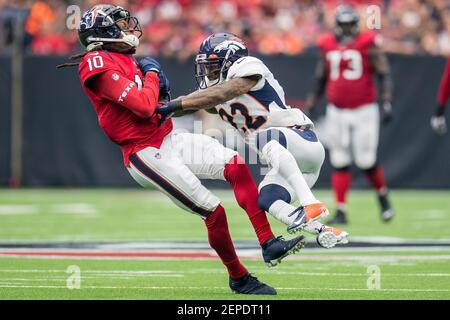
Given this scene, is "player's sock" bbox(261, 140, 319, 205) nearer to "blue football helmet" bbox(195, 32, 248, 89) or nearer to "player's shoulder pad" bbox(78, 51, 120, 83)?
"blue football helmet" bbox(195, 32, 248, 89)

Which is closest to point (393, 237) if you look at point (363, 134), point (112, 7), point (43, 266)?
point (363, 134)

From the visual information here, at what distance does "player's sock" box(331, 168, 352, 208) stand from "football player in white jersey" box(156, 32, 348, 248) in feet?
14.5

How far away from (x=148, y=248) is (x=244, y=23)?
7495 mm

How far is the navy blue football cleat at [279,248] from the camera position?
19.2 ft

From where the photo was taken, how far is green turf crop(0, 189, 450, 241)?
387 inches

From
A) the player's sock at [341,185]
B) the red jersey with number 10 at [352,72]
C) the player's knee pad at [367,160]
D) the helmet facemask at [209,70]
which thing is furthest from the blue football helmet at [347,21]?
the helmet facemask at [209,70]

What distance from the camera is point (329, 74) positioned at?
37.9ft

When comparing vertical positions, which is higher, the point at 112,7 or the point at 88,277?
the point at 112,7

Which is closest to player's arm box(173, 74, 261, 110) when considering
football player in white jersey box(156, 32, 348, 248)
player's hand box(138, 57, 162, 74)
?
football player in white jersey box(156, 32, 348, 248)

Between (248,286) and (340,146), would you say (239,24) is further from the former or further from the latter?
(248,286)

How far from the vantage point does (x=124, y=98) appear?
5.96m

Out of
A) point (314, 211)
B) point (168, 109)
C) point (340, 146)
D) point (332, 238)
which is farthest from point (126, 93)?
point (340, 146)

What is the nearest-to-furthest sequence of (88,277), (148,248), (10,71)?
(88,277) → (148,248) → (10,71)

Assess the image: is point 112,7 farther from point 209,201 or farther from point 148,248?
point 148,248
